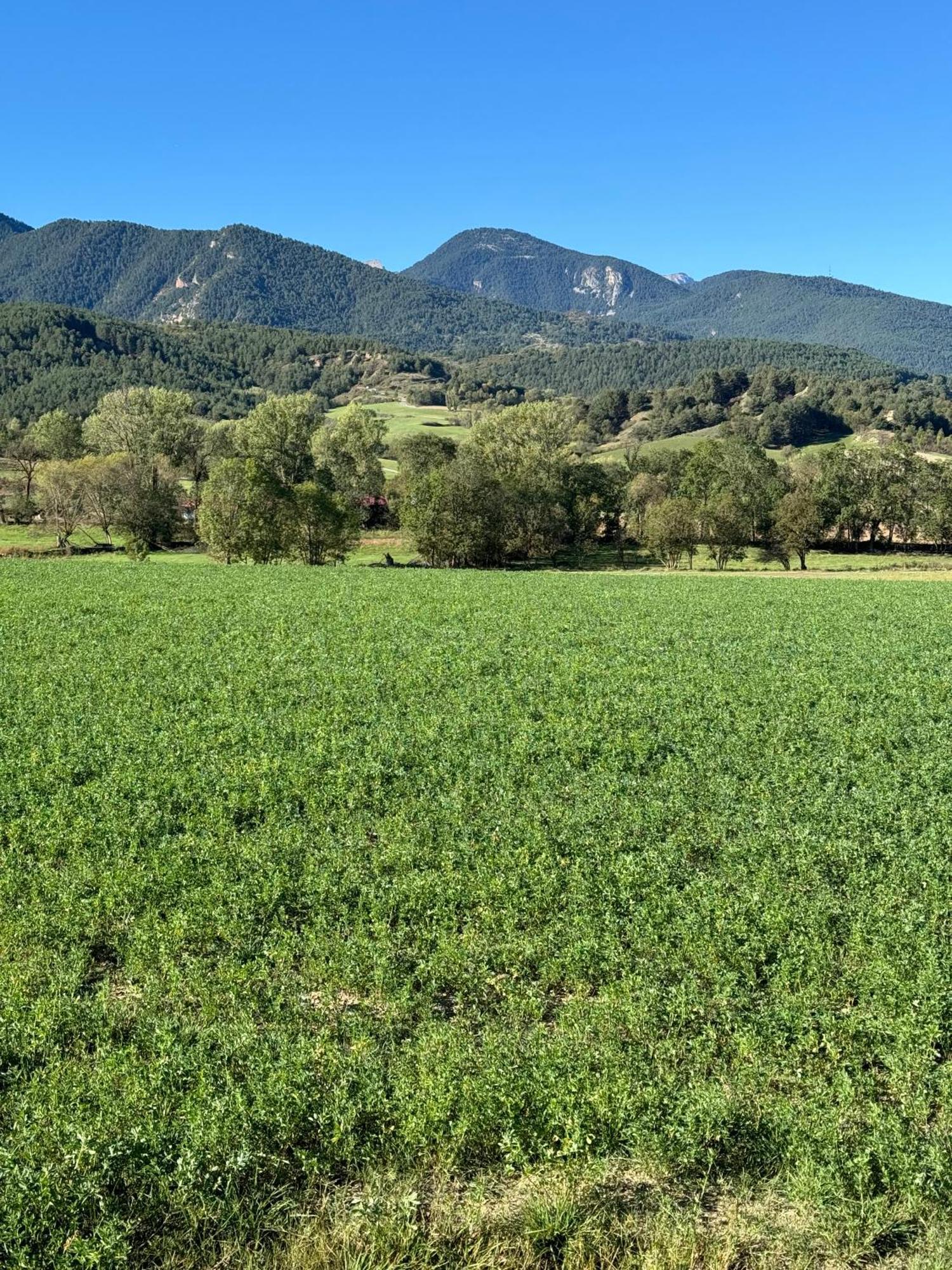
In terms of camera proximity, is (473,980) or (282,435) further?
(282,435)

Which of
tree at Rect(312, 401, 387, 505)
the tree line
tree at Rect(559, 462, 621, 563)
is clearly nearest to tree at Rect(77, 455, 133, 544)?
the tree line

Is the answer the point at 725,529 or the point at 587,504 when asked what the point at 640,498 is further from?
the point at 725,529

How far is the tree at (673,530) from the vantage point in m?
83.6

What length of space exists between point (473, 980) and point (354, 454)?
99.5 meters

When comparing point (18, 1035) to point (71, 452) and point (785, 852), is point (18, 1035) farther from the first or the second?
point (71, 452)

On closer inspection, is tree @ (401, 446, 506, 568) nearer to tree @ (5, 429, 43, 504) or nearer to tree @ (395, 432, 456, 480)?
tree @ (395, 432, 456, 480)

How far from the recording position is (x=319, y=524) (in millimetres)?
68625

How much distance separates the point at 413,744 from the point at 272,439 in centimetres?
9443

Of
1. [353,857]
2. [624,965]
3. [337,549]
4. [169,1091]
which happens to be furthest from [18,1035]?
[337,549]

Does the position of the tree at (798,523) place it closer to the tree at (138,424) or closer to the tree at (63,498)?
the tree at (63,498)

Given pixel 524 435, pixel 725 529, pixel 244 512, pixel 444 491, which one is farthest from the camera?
pixel 524 435

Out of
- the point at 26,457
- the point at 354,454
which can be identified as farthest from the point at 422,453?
the point at 26,457

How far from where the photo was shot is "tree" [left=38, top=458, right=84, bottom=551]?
255 feet

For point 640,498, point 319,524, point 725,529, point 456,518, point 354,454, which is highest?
point 354,454
